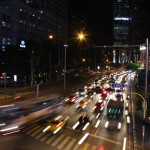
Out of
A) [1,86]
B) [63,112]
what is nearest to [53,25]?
[1,86]

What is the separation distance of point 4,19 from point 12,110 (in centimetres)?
8134

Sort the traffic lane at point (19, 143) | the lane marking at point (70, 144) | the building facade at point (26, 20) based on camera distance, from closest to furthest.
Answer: the traffic lane at point (19, 143) → the lane marking at point (70, 144) → the building facade at point (26, 20)

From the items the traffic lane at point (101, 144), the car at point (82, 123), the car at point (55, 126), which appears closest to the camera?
the traffic lane at point (101, 144)

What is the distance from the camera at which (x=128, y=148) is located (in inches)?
1323

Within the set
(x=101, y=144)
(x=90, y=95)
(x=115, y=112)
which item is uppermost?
(x=115, y=112)

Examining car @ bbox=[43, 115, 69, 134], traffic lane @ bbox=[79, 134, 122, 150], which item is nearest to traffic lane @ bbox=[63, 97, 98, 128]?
car @ bbox=[43, 115, 69, 134]

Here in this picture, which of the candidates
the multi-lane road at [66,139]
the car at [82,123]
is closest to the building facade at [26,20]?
the car at [82,123]

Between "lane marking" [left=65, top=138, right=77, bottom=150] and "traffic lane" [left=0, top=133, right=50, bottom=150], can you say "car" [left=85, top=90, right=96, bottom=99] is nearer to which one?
"lane marking" [left=65, top=138, right=77, bottom=150]

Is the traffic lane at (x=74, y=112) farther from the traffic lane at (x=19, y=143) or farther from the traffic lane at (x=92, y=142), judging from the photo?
the traffic lane at (x=19, y=143)

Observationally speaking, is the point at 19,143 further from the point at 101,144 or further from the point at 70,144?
the point at 101,144

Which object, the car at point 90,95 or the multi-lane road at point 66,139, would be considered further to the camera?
the car at point 90,95

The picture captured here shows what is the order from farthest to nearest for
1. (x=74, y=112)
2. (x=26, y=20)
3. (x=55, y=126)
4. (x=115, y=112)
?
(x=26, y=20), (x=74, y=112), (x=115, y=112), (x=55, y=126)

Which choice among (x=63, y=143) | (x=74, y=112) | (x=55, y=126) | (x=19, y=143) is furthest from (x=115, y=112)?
(x=19, y=143)

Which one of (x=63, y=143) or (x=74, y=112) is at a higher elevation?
(x=74, y=112)
